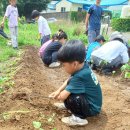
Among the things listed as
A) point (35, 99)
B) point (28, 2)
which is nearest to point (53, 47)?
point (35, 99)

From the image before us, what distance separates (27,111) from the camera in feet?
13.8

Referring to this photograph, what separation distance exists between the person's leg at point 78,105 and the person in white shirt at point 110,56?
314cm

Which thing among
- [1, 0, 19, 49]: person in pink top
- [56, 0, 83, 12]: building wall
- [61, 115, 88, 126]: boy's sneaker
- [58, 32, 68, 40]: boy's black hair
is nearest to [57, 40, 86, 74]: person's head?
[61, 115, 88, 126]: boy's sneaker

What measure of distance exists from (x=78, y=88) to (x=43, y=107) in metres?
0.73

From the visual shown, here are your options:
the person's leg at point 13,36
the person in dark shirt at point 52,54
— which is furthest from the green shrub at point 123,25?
the person in dark shirt at point 52,54

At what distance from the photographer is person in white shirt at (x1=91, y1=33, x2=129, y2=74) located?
718 centimetres

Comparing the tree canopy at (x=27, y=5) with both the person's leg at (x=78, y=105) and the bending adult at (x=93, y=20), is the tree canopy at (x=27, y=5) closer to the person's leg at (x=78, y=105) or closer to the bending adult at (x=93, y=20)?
the bending adult at (x=93, y=20)

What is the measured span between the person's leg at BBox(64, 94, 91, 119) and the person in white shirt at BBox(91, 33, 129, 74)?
10.3 ft

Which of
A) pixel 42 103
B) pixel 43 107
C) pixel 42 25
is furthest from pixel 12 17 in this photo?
pixel 43 107

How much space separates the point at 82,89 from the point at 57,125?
1.67 ft

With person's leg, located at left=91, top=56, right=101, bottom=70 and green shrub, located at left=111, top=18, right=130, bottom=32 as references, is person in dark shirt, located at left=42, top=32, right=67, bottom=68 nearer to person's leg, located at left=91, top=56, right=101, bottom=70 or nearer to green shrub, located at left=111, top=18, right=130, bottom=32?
person's leg, located at left=91, top=56, right=101, bottom=70

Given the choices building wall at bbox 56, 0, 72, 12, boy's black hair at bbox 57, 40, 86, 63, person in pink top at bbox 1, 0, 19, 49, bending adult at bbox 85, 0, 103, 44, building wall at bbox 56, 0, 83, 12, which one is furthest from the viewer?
building wall at bbox 56, 0, 72, 12

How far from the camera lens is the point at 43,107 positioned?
448cm

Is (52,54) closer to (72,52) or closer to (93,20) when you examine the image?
(93,20)
